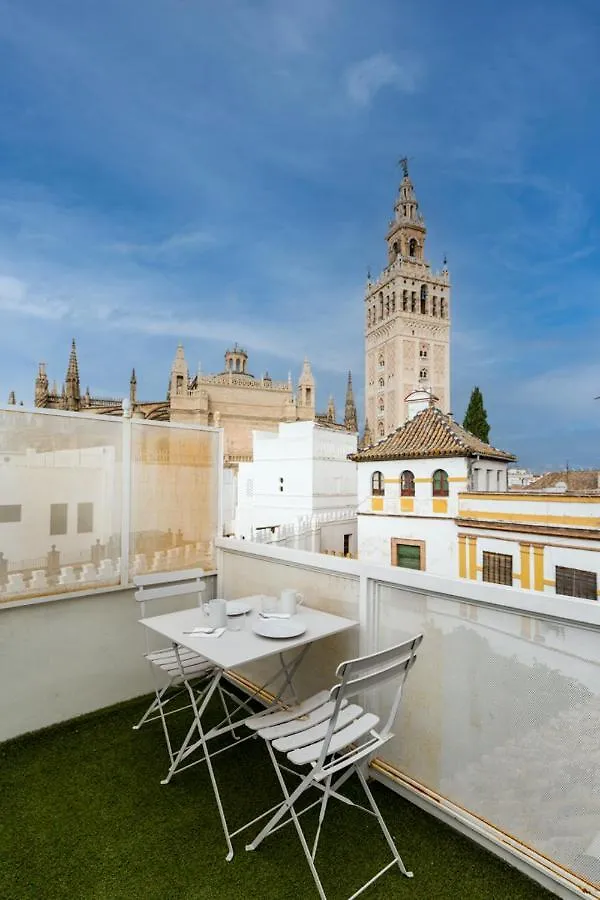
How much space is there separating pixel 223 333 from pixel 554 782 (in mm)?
57793

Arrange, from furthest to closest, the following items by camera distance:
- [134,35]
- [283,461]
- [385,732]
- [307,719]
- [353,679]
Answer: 1. [283,461]
2. [134,35]
3. [307,719]
4. [385,732]
5. [353,679]

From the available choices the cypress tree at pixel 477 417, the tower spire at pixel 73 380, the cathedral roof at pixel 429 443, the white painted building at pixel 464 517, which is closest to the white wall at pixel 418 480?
the white painted building at pixel 464 517

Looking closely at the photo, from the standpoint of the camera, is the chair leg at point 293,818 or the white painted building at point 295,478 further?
the white painted building at point 295,478

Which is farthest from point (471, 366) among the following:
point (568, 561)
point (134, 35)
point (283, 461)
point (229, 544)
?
point (229, 544)

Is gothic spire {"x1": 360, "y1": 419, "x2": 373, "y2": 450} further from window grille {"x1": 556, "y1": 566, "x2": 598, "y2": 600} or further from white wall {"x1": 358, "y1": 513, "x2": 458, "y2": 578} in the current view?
window grille {"x1": 556, "y1": 566, "x2": 598, "y2": 600}

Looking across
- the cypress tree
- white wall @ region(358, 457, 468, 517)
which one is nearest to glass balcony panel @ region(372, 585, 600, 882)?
white wall @ region(358, 457, 468, 517)

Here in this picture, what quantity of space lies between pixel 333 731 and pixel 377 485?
13.8 metres

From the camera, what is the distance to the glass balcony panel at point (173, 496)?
144 inches

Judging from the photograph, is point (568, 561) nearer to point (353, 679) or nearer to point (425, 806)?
point (425, 806)

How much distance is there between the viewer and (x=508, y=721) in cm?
191

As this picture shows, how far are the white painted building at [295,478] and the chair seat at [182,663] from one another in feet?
54.0

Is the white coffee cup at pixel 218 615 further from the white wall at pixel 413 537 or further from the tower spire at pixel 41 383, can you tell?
the tower spire at pixel 41 383

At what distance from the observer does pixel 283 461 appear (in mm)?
21156

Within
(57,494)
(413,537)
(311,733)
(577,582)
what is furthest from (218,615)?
(413,537)
